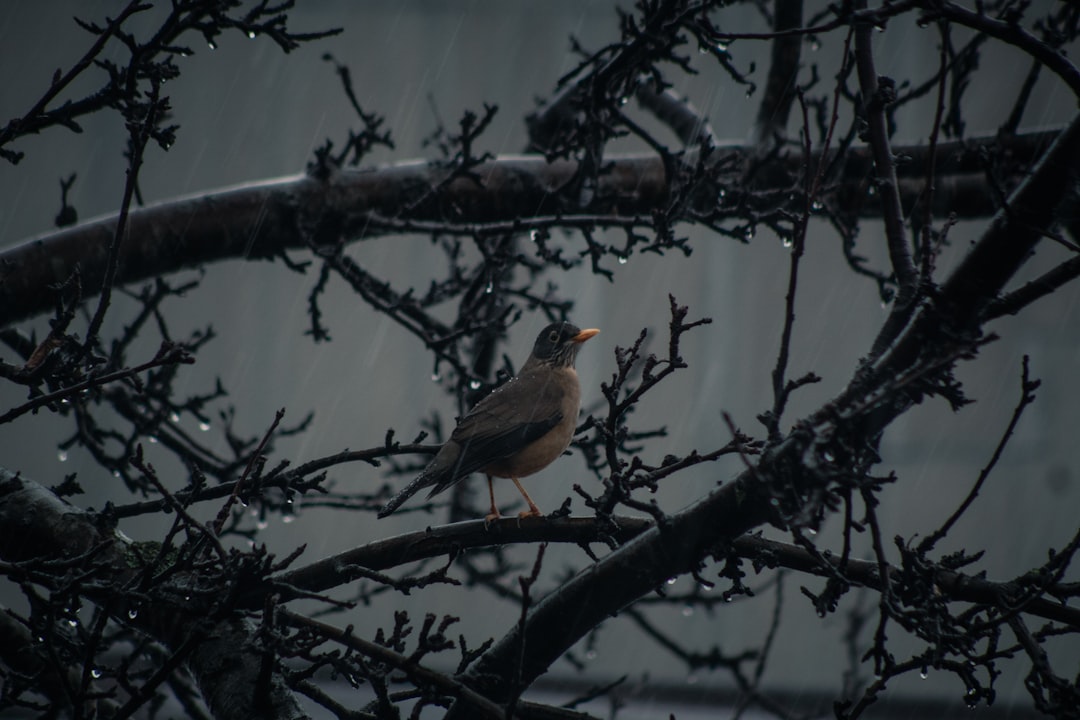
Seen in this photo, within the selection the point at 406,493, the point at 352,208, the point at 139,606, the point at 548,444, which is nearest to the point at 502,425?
the point at 548,444

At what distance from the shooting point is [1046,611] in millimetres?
2281

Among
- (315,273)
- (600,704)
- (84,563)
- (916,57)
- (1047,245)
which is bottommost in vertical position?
(84,563)

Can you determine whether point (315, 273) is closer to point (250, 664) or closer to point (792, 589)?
point (792, 589)

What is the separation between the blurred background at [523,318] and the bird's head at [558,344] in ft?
17.5

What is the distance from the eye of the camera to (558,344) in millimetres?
5016

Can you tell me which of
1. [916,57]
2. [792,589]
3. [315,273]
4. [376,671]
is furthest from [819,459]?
[916,57]

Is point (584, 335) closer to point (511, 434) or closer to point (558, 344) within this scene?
point (558, 344)

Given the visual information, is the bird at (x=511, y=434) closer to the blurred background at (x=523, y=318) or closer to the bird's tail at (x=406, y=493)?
the bird's tail at (x=406, y=493)

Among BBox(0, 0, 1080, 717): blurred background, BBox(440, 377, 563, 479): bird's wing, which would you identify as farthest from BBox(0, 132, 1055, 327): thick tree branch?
BBox(0, 0, 1080, 717): blurred background

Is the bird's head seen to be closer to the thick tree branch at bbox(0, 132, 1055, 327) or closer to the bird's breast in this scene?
the bird's breast

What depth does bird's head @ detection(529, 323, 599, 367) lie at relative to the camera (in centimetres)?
493

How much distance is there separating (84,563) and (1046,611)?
272 centimetres

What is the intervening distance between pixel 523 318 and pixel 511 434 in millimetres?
7048

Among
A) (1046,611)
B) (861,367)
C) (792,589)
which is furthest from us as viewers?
(792,589)
